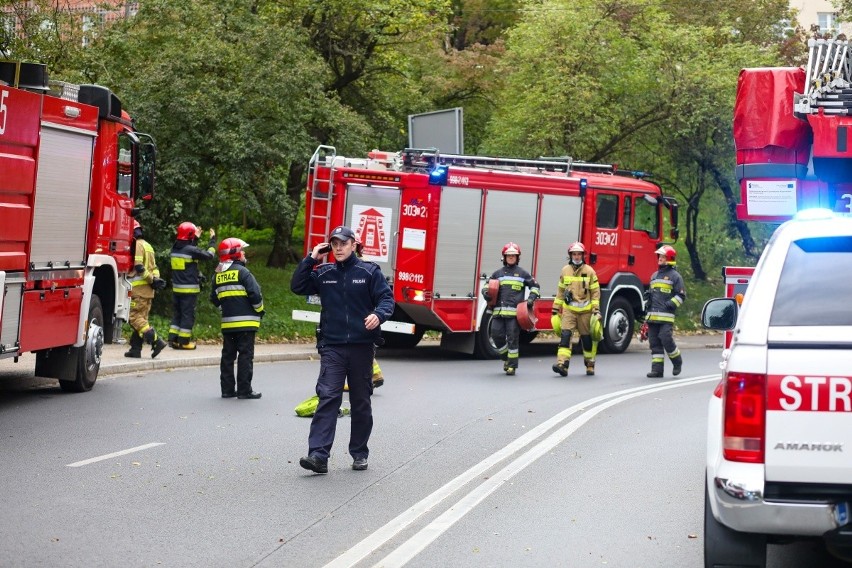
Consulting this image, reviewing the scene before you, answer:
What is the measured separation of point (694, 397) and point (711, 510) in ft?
33.4

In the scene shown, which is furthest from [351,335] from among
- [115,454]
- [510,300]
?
[510,300]

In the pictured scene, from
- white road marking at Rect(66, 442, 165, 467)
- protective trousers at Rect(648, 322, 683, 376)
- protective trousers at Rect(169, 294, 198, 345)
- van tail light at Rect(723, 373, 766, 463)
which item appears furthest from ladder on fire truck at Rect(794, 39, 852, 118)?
protective trousers at Rect(169, 294, 198, 345)

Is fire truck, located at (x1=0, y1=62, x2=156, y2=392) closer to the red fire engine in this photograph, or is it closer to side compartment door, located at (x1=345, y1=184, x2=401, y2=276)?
side compartment door, located at (x1=345, y1=184, x2=401, y2=276)

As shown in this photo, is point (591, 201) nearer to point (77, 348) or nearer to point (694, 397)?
point (694, 397)

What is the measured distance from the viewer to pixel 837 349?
505 centimetres

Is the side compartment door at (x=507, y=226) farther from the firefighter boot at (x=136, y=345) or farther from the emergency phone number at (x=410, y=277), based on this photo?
the firefighter boot at (x=136, y=345)

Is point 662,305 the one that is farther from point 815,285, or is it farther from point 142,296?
point 815,285

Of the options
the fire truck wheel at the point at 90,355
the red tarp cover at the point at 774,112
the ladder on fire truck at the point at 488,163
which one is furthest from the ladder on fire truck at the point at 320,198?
the red tarp cover at the point at 774,112

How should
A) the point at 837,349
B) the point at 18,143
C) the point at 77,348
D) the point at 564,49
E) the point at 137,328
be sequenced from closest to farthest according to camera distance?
1. the point at 837,349
2. the point at 18,143
3. the point at 77,348
4. the point at 137,328
5. the point at 564,49

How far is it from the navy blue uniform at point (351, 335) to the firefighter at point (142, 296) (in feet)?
24.5

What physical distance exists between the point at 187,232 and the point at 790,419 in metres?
14.2

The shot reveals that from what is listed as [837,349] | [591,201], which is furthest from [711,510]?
[591,201]

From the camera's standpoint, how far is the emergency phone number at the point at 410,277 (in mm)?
19578

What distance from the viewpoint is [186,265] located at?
1855 cm
